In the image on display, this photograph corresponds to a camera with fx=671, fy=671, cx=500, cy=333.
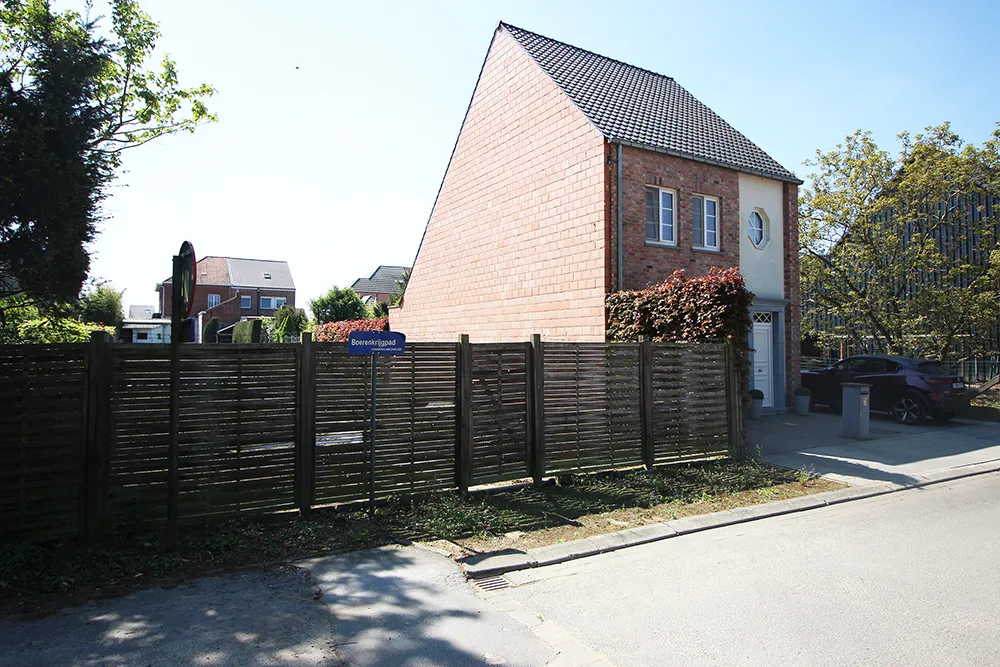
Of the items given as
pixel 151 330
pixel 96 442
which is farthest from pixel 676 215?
pixel 151 330

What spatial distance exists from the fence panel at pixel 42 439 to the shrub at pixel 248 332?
27219 millimetres

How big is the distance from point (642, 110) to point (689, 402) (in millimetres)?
8982

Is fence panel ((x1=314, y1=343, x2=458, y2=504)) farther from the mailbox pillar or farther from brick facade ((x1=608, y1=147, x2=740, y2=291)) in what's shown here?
the mailbox pillar

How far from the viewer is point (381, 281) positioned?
72938 mm

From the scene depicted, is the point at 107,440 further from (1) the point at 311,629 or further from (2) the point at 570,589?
(2) the point at 570,589

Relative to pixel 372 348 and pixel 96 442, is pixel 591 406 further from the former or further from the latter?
pixel 96 442

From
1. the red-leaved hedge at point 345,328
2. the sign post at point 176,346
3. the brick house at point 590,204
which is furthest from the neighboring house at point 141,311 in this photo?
the sign post at point 176,346

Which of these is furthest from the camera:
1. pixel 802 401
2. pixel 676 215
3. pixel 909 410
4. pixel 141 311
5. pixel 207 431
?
pixel 141 311

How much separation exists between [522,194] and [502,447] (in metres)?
9.21

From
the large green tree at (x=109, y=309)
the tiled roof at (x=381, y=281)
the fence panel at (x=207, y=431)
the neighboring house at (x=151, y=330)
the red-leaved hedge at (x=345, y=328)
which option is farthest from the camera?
the tiled roof at (x=381, y=281)

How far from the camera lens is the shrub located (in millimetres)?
33000

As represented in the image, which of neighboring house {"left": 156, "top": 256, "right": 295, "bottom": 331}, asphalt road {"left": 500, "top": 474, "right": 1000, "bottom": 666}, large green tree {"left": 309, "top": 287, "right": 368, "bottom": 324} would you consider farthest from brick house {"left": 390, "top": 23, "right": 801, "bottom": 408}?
neighboring house {"left": 156, "top": 256, "right": 295, "bottom": 331}

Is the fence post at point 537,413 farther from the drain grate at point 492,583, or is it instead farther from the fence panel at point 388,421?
the drain grate at point 492,583

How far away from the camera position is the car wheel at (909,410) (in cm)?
1515
